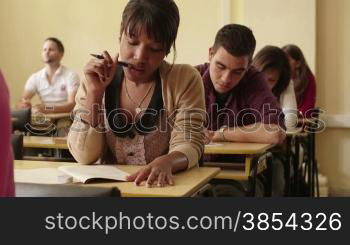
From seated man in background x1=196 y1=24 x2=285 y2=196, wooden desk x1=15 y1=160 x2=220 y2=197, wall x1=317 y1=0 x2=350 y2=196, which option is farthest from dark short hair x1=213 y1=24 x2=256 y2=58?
wall x1=317 y1=0 x2=350 y2=196

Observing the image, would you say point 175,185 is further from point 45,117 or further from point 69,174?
point 45,117

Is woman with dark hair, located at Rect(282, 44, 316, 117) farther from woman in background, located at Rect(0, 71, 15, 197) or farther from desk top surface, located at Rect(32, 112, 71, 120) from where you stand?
woman in background, located at Rect(0, 71, 15, 197)

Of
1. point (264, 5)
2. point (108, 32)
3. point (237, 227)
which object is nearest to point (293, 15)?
point (264, 5)

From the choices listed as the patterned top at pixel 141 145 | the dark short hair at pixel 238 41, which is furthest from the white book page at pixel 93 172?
the dark short hair at pixel 238 41

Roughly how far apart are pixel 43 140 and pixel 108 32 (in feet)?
9.64

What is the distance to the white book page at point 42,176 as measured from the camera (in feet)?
5.06

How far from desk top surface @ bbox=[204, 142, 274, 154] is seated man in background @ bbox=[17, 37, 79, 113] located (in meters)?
3.28

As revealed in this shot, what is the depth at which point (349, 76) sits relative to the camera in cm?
482

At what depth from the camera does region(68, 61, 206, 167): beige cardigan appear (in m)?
1.84

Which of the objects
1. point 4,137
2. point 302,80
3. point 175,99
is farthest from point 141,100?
point 302,80

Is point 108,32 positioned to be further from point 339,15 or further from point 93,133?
point 93,133

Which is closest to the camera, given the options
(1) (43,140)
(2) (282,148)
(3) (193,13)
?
(1) (43,140)

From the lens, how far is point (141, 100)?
1.91m

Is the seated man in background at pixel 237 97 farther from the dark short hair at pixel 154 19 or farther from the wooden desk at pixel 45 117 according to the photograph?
the wooden desk at pixel 45 117
